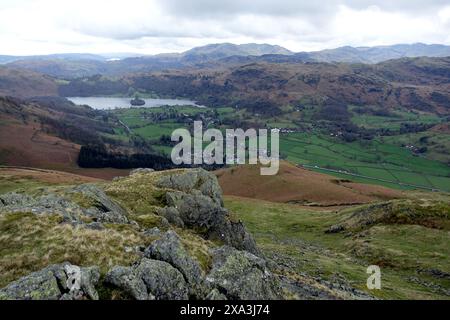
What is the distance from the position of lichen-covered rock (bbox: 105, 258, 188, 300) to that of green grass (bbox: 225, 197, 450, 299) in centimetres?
3096

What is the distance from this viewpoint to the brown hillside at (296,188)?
425 ft

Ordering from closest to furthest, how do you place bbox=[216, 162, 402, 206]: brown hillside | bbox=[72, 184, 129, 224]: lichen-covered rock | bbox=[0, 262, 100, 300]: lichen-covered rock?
1. bbox=[0, 262, 100, 300]: lichen-covered rock
2. bbox=[72, 184, 129, 224]: lichen-covered rock
3. bbox=[216, 162, 402, 206]: brown hillside

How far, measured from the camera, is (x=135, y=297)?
74.6 ft

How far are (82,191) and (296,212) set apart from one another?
71.3m

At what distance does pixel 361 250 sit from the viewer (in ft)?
231

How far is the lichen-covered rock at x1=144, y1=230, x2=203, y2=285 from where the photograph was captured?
2614 centimetres

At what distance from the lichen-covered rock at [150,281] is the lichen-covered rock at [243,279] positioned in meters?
2.54

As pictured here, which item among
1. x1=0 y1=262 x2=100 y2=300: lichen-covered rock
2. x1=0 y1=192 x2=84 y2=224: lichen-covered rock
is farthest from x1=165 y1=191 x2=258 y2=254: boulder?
x1=0 y1=262 x2=100 y2=300: lichen-covered rock

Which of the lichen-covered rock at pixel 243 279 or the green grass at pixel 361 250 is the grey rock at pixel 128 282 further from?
the green grass at pixel 361 250

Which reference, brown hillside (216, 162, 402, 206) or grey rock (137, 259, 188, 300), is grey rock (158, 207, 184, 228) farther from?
brown hillside (216, 162, 402, 206)
